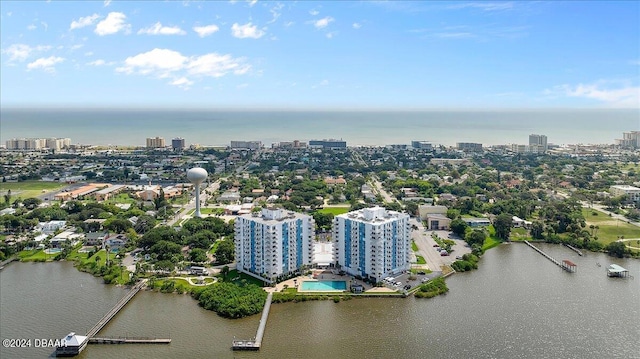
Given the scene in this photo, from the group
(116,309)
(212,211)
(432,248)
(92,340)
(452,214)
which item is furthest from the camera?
(212,211)


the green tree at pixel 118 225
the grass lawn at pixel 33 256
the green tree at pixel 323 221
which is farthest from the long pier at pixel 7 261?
the green tree at pixel 323 221

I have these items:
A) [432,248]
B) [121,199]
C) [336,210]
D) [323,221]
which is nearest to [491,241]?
[432,248]

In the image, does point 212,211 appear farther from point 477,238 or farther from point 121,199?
point 477,238

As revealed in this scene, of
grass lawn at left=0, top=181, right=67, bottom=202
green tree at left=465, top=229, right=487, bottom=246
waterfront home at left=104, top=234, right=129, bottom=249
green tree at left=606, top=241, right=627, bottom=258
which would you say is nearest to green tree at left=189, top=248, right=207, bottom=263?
waterfront home at left=104, top=234, right=129, bottom=249

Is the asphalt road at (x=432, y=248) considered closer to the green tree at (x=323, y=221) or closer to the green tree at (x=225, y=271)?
the green tree at (x=323, y=221)

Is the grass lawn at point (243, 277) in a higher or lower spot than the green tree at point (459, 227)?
lower
